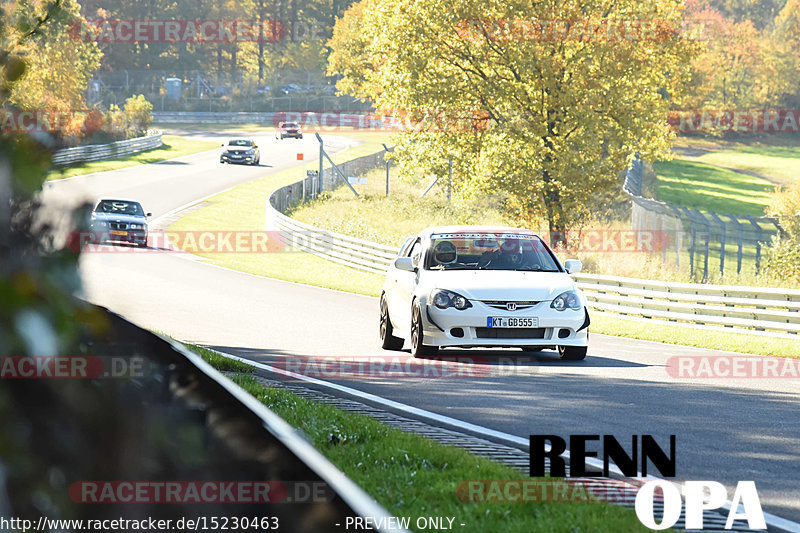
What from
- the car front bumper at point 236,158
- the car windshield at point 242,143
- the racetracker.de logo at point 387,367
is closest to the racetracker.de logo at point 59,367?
the racetracker.de logo at point 387,367

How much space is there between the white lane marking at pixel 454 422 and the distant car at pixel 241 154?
55956 mm

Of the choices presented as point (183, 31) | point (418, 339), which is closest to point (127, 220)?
point (418, 339)

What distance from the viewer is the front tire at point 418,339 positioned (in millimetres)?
14234

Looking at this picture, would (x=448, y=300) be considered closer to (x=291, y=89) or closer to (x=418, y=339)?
(x=418, y=339)

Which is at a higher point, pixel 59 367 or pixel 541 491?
pixel 59 367

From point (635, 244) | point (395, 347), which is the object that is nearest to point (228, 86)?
point (635, 244)

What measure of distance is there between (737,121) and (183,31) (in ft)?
172

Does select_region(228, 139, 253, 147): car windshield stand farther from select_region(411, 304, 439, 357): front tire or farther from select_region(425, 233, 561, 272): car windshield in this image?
select_region(411, 304, 439, 357): front tire

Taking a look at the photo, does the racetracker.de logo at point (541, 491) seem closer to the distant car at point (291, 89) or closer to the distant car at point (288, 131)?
the distant car at point (288, 131)

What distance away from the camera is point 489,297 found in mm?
13891

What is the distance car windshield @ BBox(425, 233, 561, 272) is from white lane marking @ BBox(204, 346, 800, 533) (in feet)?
9.66

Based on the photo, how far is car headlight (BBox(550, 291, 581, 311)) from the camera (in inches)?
552

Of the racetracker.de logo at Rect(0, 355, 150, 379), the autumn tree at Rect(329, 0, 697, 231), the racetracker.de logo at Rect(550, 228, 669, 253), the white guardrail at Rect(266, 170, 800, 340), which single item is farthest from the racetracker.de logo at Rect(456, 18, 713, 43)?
the racetracker.de logo at Rect(0, 355, 150, 379)

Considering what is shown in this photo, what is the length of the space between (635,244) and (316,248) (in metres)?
10.5
